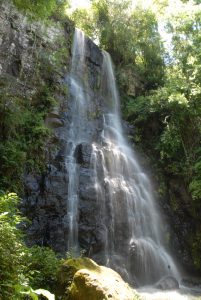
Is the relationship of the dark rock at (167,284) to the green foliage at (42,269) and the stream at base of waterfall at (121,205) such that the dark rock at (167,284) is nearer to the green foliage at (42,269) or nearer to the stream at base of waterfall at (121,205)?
the stream at base of waterfall at (121,205)

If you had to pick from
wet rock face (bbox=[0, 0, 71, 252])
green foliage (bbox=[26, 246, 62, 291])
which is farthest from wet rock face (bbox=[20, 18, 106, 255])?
green foliage (bbox=[26, 246, 62, 291])

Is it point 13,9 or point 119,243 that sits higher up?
point 13,9

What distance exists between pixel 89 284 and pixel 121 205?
6998 millimetres

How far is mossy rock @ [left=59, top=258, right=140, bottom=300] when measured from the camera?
14.5ft

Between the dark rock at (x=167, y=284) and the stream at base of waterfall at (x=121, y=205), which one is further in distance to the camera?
the stream at base of waterfall at (x=121, y=205)

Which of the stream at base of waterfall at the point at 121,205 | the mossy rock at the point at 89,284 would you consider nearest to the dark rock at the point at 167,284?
the stream at base of waterfall at the point at 121,205

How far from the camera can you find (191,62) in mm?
14477

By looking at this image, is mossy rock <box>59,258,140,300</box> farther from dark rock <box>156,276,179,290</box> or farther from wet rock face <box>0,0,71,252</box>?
dark rock <box>156,276,179,290</box>

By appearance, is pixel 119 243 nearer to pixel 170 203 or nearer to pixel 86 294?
pixel 170 203

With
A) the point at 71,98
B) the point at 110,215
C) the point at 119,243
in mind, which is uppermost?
the point at 71,98

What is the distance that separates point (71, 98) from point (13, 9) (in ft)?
14.1

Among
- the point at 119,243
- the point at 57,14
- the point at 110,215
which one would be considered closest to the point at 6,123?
the point at 110,215

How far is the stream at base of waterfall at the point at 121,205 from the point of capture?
1023 cm

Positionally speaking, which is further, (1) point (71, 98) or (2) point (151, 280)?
(1) point (71, 98)
